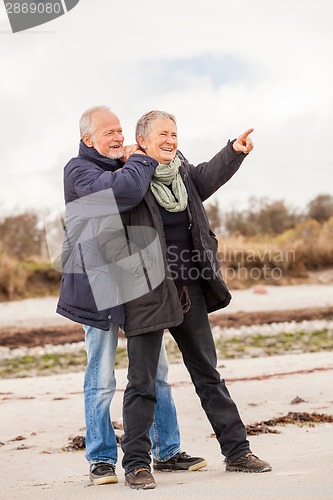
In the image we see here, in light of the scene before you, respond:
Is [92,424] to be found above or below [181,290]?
below

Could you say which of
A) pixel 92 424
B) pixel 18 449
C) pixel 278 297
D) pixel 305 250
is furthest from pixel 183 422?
pixel 305 250

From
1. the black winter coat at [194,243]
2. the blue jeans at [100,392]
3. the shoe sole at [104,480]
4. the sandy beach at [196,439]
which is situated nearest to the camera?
the sandy beach at [196,439]

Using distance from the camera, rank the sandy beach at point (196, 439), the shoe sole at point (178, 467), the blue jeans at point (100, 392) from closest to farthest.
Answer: the sandy beach at point (196, 439) → the blue jeans at point (100, 392) → the shoe sole at point (178, 467)

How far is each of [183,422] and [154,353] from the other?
253 centimetres

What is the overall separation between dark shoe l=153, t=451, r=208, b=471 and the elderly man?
0.06 feet

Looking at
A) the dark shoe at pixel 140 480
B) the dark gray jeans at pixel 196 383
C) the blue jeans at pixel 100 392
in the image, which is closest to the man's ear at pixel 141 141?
the dark gray jeans at pixel 196 383

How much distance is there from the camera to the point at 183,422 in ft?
23.0

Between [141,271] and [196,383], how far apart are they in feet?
2.25

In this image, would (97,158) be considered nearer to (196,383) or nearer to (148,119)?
(148,119)

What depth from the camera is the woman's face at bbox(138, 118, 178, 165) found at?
466cm

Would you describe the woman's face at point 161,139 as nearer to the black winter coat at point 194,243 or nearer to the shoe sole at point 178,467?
the black winter coat at point 194,243

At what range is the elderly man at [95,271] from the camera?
180 inches

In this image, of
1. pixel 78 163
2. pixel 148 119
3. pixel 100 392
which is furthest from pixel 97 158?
pixel 100 392

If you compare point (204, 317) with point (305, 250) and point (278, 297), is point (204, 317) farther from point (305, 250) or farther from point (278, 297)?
point (305, 250)
